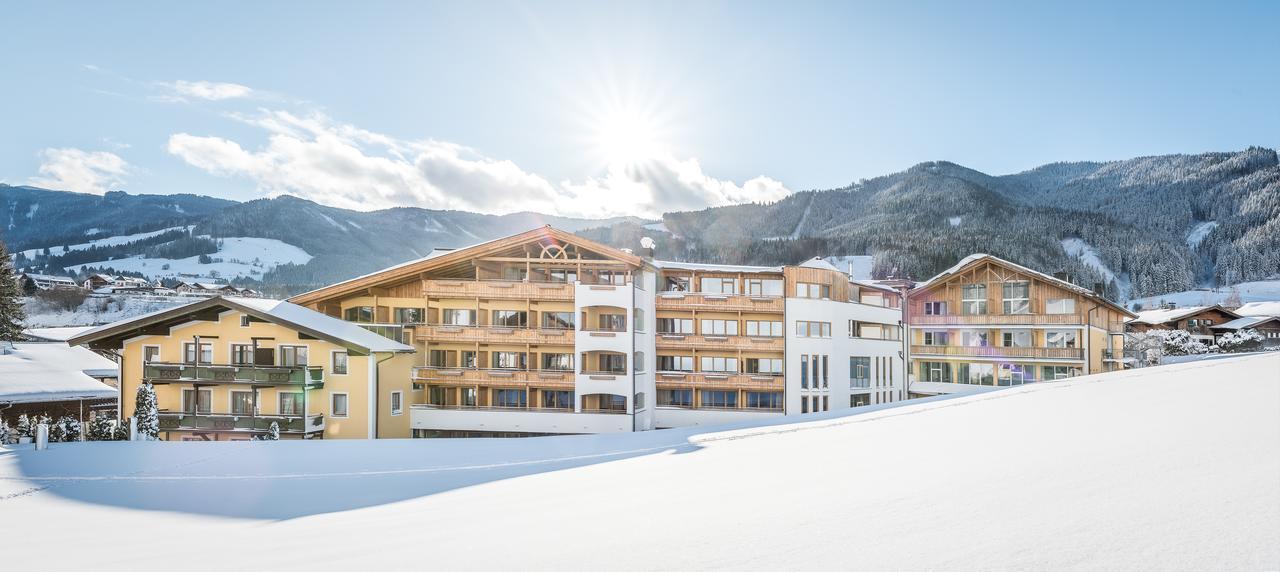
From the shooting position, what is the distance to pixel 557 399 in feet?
118

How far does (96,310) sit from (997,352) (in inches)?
6134

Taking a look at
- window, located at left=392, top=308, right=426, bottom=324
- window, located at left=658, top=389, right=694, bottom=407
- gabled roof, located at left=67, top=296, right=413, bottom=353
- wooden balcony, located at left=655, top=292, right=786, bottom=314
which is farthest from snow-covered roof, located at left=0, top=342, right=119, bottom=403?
wooden balcony, located at left=655, top=292, right=786, bottom=314

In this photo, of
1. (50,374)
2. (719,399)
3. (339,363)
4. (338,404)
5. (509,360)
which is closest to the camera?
(338,404)

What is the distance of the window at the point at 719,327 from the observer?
3856 centimetres

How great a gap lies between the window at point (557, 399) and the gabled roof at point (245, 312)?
823 centimetres

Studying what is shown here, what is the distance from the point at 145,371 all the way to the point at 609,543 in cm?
3334

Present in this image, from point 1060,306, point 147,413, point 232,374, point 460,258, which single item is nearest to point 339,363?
point 232,374

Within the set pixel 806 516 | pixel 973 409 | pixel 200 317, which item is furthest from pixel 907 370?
pixel 806 516

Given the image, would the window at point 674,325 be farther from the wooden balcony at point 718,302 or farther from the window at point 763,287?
the window at point 763,287

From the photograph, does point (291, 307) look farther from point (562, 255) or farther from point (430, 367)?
point (562, 255)

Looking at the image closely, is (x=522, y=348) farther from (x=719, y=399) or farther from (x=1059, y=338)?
(x=1059, y=338)

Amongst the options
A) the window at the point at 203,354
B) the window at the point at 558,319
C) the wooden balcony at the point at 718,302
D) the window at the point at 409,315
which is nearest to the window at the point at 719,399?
the wooden balcony at the point at 718,302

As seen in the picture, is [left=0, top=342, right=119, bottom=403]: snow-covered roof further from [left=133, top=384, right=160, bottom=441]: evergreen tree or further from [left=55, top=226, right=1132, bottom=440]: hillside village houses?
[left=133, top=384, right=160, bottom=441]: evergreen tree

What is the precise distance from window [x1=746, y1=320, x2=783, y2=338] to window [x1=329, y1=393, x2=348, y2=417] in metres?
21.2
